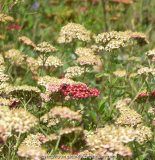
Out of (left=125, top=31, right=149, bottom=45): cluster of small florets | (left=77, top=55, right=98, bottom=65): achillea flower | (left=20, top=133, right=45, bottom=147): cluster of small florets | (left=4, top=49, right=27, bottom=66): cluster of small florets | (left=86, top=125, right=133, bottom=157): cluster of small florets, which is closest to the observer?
(left=86, top=125, right=133, bottom=157): cluster of small florets

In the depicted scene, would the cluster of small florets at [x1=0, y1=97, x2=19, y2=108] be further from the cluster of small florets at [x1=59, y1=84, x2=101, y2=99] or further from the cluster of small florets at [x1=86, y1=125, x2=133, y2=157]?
the cluster of small florets at [x1=86, y1=125, x2=133, y2=157]

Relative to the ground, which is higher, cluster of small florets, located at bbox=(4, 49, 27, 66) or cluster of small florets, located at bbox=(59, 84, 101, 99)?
cluster of small florets, located at bbox=(4, 49, 27, 66)

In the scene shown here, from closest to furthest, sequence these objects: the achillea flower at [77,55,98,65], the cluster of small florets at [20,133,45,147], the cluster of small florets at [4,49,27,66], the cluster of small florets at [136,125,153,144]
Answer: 1. the cluster of small florets at [20,133,45,147]
2. the cluster of small florets at [136,125,153,144]
3. the achillea flower at [77,55,98,65]
4. the cluster of small florets at [4,49,27,66]

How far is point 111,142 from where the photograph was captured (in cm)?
175

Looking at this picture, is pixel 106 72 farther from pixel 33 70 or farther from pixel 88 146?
pixel 88 146

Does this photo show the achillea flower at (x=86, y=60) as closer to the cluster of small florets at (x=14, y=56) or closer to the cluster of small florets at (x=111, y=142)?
the cluster of small florets at (x=14, y=56)

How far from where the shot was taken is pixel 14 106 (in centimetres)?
271

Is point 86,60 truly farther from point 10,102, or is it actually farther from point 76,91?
point 10,102

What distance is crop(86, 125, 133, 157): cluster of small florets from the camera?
1.71m

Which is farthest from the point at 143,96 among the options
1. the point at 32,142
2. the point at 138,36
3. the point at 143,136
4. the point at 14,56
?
the point at 14,56

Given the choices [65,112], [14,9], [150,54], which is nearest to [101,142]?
[65,112]

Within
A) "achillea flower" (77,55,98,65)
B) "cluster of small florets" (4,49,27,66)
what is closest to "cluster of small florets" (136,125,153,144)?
"achillea flower" (77,55,98,65)

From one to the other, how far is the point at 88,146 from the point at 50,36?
19.5 feet

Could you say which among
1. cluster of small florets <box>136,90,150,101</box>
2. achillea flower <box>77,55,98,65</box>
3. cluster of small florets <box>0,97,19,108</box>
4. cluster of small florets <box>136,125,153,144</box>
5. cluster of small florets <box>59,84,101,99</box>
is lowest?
cluster of small florets <box>136,125,153,144</box>
